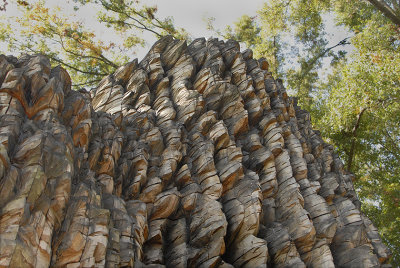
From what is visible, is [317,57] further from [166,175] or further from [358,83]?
[166,175]

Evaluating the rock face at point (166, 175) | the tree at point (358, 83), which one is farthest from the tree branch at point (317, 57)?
the rock face at point (166, 175)

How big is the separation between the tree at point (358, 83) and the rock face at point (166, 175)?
727 centimetres

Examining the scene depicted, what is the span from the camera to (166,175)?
1434 cm

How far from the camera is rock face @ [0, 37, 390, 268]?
10102 mm

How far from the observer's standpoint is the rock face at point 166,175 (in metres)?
10.1

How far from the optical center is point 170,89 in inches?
760

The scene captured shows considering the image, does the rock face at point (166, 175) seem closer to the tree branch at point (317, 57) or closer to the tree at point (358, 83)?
the tree at point (358, 83)

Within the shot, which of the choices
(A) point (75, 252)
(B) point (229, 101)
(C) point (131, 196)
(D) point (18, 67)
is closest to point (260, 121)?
(B) point (229, 101)

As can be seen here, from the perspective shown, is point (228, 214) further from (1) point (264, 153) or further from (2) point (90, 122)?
(2) point (90, 122)

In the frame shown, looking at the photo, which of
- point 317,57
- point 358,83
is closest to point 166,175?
point 358,83

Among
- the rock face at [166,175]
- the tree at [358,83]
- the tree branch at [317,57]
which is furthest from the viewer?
the tree branch at [317,57]

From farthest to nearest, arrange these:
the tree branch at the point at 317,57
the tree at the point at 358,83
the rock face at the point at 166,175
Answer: the tree branch at the point at 317,57
the tree at the point at 358,83
the rock face at the point at 166,175

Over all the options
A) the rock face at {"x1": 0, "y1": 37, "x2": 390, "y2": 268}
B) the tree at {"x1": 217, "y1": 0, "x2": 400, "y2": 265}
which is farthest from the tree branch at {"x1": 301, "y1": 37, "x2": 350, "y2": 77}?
the rock face at {"x1": 0, "y1": 37, "x2": 390, "y2": 268}

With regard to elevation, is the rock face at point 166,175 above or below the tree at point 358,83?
below
